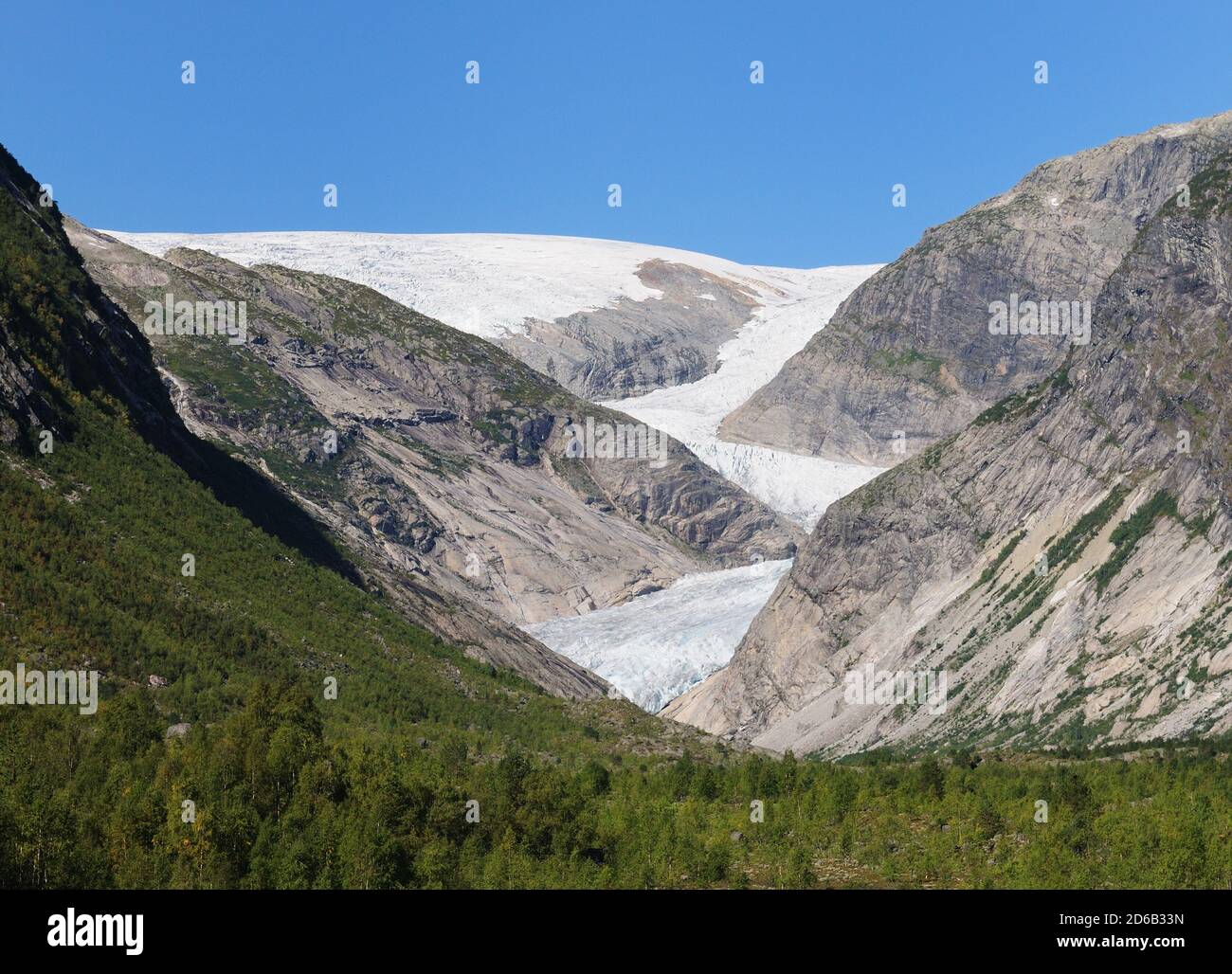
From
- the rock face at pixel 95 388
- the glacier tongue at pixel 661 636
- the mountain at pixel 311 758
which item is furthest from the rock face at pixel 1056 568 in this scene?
the rock face at pixel 95 388

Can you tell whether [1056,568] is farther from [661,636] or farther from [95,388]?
[661,636]

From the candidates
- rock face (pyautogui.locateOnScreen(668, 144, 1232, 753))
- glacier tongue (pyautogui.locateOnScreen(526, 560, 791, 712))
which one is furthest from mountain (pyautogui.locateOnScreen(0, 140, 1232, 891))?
glacier tongue (pyautogui.locateOnScreen(526, 560, 791, 712))

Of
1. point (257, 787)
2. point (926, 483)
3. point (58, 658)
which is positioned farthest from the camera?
point (926, 483)

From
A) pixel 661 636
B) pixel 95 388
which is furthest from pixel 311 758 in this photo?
pixel 661 636

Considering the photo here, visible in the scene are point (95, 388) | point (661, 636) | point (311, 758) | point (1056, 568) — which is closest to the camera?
point (311, 758)
